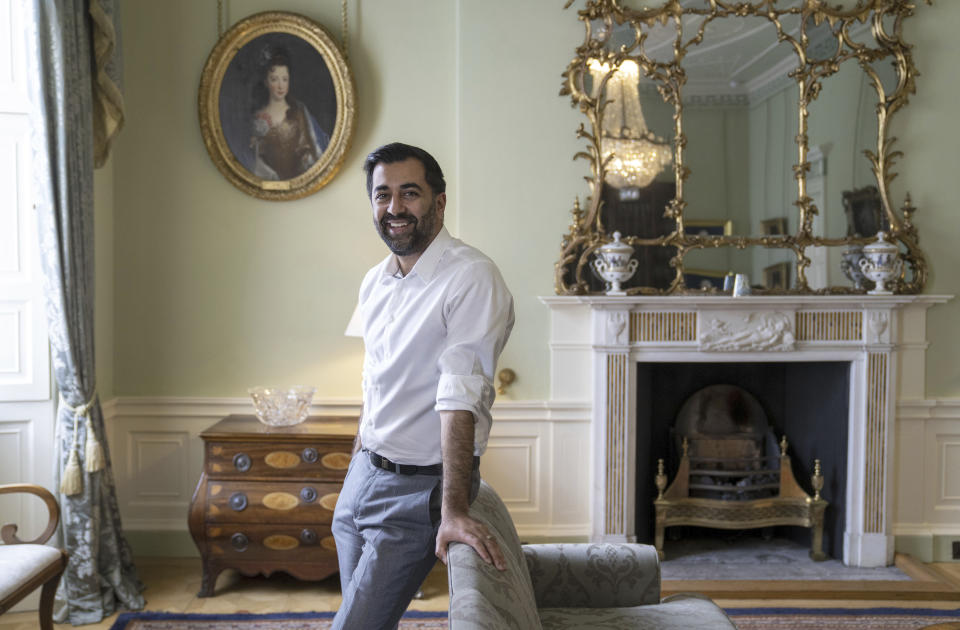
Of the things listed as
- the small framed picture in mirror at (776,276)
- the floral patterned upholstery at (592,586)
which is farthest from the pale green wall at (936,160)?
the floral patterned upholstery at (592,586)

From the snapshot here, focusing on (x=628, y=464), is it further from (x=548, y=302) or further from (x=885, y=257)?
(x=885, y=257)

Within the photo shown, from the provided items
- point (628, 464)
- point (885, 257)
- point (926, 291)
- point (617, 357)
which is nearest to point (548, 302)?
point (617, 357)

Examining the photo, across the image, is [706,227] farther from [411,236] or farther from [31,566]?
[31,566]

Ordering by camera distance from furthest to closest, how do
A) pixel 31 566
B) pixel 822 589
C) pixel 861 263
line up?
pixel 861 263 → pixel 822 589 → pixel 31 566

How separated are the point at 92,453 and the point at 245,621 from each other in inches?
34.6

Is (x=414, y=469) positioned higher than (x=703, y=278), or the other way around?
(x=703, y=278)

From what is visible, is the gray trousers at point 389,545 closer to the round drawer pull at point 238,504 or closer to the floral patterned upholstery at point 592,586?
the floral patterned upholstery at point 592,586

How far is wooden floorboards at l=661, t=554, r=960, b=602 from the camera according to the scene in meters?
3.61

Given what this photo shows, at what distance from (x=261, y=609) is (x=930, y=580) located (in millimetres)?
2823

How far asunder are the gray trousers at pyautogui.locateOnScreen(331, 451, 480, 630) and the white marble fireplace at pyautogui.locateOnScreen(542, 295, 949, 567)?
2077mm

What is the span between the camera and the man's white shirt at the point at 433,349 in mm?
1787

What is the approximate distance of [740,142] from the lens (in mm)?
3951

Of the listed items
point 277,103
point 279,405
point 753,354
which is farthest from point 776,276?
point 277,103

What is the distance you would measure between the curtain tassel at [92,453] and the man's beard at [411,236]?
2025 millimetres
